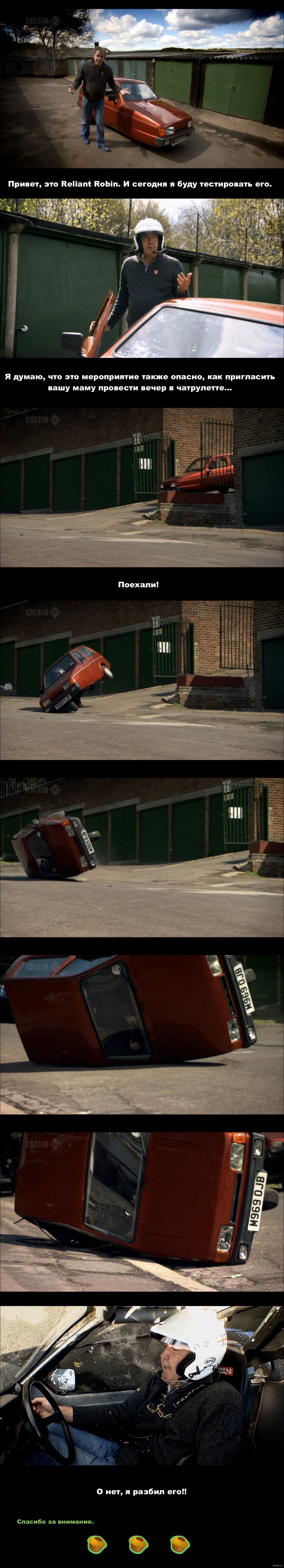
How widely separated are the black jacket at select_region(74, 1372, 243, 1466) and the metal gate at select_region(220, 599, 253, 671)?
10.1 feet

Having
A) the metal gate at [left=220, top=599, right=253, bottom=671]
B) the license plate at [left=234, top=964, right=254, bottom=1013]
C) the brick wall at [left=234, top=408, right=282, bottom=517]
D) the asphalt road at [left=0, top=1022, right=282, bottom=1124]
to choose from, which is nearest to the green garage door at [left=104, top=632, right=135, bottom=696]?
the metal gate at [left=220, top=599, right=253, bottom=671]

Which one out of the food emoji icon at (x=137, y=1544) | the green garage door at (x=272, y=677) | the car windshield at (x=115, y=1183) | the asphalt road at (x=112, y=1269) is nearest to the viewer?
the food emoji icon at (x=137, y=1544)

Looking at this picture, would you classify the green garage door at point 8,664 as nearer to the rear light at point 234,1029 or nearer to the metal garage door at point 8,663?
the metal garage door at point 8,663

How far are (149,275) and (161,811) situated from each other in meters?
2.41

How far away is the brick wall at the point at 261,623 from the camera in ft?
18.3

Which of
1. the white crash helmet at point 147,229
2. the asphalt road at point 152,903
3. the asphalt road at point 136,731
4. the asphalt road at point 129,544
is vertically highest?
the white crash helmet at point 147,229

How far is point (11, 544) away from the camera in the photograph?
5.55 m

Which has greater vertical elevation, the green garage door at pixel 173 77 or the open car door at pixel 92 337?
the green garage door at pixel 173 77

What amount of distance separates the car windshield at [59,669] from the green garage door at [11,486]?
711 mm

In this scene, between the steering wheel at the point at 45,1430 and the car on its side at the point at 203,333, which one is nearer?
the steering wheel at the point at 45,1430

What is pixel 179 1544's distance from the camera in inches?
204

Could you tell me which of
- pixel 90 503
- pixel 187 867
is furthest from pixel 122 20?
pixel 187 867

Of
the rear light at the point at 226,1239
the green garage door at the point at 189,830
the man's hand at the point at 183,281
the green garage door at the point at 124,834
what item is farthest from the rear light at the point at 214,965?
the man's hand at the point at 183,281

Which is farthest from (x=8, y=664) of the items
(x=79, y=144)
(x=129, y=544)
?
(x=79, y=144)
